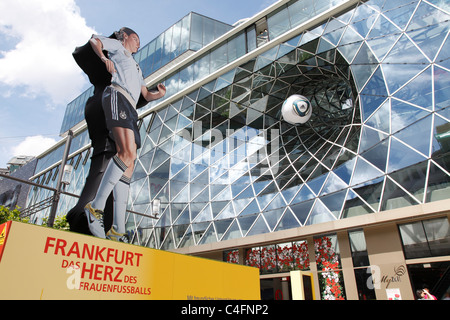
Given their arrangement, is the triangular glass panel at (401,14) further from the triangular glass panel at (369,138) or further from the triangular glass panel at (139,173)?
the triangular glass panel at (139,173)

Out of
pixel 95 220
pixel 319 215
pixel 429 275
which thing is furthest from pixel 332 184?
pixel 95 220

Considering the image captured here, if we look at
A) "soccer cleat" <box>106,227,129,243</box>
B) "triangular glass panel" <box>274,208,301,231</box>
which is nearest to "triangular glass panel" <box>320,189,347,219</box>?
"triangular glass panel" <box>274,208,301,231</box>

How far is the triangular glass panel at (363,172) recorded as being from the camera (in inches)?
596

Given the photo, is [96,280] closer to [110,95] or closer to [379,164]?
[110,95]

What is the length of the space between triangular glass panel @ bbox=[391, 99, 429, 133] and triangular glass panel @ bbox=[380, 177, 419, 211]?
8.80ft

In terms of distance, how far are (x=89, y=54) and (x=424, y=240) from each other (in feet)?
57.5

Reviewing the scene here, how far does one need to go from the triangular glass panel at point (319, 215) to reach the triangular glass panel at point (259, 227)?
2.82 meters

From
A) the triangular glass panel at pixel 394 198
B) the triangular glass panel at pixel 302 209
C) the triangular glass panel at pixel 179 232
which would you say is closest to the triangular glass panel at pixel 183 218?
the triangular glass panel at pixel 179 232

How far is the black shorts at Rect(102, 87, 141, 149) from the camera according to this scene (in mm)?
13750

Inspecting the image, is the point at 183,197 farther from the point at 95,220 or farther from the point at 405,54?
the point at 405,54

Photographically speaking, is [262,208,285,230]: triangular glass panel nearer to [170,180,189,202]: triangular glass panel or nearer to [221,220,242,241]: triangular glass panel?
[221,220,242,241]: triangular glass panel

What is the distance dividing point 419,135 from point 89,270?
577 inches
